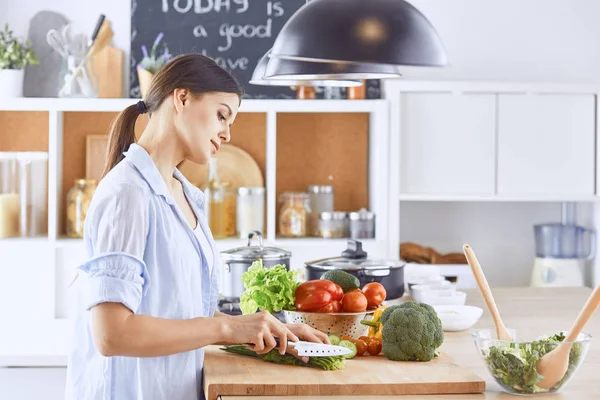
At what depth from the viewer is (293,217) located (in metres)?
4.81

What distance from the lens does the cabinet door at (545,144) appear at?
15.5ft

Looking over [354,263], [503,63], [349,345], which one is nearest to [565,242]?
[503,63]

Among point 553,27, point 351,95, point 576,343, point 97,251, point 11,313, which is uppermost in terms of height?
point 553,27

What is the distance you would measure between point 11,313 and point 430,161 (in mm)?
2245

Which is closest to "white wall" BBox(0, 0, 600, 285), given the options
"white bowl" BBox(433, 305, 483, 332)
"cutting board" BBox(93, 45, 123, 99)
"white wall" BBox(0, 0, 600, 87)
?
"white wall" BBox(0, 0, 600, 87)

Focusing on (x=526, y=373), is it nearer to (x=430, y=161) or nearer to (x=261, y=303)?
(x=261, y=303)

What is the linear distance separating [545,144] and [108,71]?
2292mm

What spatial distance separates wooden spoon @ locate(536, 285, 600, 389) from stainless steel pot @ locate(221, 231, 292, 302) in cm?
129

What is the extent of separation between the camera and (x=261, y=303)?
2.49 metres

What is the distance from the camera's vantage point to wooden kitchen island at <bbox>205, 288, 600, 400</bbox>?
6.48 ft

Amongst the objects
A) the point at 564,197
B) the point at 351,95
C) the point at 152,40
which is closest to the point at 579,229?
the point at 564,197

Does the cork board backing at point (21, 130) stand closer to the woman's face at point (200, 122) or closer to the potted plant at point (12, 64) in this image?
the potted plant at point (12, 64)

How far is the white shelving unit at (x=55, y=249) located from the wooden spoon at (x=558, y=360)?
2757 mm

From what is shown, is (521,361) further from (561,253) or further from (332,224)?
(561,253)
